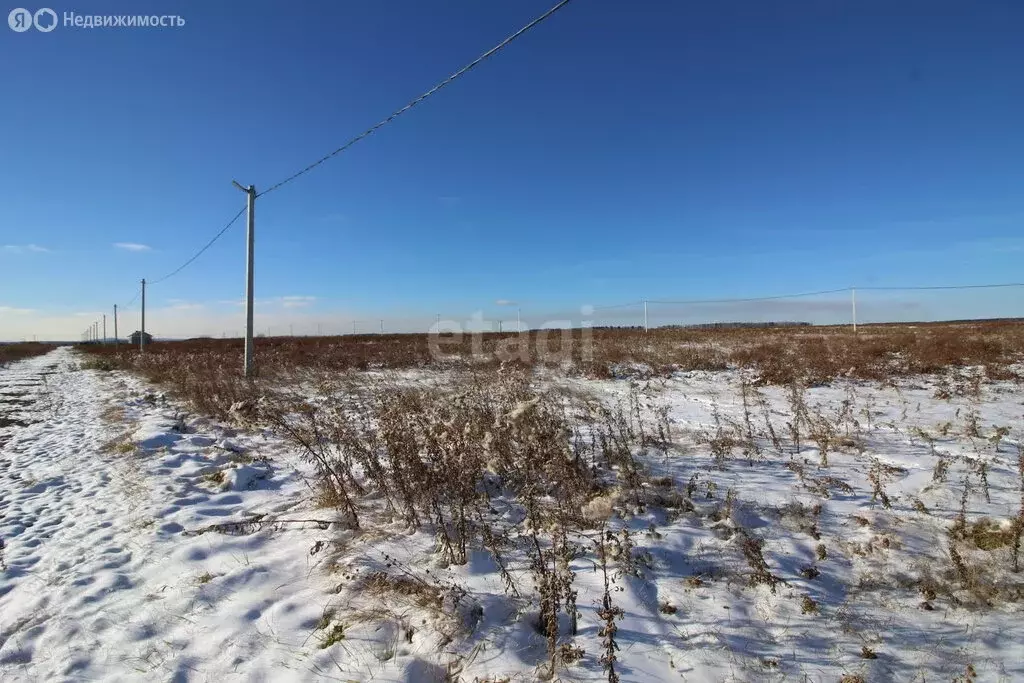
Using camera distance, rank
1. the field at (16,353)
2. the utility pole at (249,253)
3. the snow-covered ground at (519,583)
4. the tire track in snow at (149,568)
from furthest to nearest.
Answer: the field at (16,353) → the utility pole at (249,253) → the tire track in snow at (149,568) → the snow-covered ground at (519,583)

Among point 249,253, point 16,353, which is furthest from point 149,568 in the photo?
point 16,353

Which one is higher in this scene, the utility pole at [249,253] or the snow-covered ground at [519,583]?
the utility pole at [249,253]

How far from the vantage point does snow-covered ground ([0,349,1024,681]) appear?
2251 millimetres

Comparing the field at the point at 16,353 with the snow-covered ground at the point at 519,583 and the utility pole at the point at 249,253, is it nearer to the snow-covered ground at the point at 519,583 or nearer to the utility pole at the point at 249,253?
the utility pole at the point at 249,253

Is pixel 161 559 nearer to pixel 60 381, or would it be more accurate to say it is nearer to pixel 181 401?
pixel 181 401

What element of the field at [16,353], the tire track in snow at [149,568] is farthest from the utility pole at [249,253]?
the field at [16,353]

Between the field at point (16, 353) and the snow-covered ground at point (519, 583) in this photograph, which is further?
the field at point (16, 353)

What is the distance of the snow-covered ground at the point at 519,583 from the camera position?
2.25 m

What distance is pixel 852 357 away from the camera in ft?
41.4

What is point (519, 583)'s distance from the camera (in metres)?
2.81

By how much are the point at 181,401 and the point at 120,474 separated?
509 centimetres

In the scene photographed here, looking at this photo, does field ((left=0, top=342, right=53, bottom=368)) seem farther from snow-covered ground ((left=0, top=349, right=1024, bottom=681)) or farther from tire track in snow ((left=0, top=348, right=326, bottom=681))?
snow-covered ground ((left=0, top=349, right=1024, bottom=681))

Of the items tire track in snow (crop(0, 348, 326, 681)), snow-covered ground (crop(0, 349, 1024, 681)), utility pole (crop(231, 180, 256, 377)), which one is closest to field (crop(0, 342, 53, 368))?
utility pole (crop(231, 180, 256, 377))

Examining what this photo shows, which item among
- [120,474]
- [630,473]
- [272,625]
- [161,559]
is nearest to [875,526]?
[630,473]
